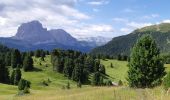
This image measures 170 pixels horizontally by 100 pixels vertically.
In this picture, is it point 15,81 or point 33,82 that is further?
point 33,82

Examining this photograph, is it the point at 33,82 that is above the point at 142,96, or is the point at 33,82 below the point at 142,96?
below

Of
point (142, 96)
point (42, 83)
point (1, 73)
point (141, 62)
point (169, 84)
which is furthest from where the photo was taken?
point (42, 83)

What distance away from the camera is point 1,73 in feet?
559

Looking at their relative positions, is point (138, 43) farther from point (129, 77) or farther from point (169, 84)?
point (169, 84)

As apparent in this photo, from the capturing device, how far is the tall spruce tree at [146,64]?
45.5 meters

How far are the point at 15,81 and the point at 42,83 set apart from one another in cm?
1580

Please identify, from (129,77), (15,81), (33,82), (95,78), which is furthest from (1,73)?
(129,77)

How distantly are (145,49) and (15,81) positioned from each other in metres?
140

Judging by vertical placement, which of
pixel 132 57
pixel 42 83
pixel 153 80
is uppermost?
pixel 132 57

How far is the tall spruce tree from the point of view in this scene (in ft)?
149

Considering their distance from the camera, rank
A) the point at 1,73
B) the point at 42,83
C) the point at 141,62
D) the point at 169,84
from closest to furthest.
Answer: the point at 169,84 → the point at 141,62 → the point at 1,73 → the point at 42,83

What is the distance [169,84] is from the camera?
72.5ft

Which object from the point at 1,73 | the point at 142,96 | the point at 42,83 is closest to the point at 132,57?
the point at 142,96

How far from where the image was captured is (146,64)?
149ft
